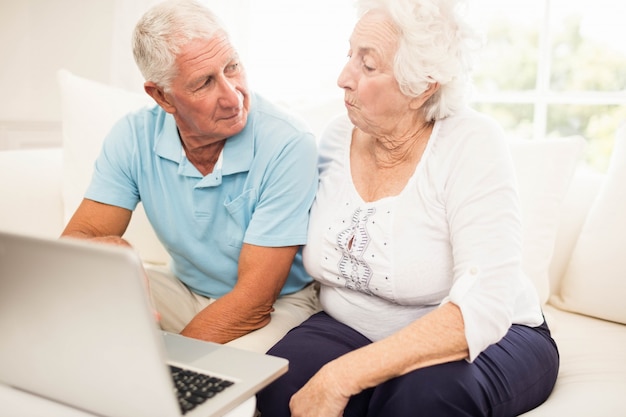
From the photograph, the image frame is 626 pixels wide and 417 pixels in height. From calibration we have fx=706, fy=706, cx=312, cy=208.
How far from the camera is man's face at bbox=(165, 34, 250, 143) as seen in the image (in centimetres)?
142

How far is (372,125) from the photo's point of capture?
53.9 inches

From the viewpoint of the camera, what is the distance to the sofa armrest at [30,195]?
202 centimetres

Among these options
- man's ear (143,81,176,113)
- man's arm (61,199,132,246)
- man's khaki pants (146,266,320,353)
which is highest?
man's ear (143,81,176,113)

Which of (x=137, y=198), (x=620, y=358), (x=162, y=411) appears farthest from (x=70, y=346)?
(x=620, y=358)

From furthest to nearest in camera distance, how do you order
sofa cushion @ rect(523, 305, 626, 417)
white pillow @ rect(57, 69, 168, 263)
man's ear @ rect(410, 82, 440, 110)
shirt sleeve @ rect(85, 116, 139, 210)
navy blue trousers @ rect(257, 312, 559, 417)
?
white pillow @ rect(57, 69, 168, 263)
shirt sleeve @ rect(85, 116, 139, 210)
man's ear @ rect(410, 82, 440, 110)
sofa cushion @ rect(523, 305, 626, 417)
navy blue trousers @ rect(257, 312, 559, 417)

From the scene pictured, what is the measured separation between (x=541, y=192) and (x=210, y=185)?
787 mm

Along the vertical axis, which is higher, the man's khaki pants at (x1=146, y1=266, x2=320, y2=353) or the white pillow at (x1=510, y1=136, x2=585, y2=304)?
the white pillow at (x1=510, y1=136, x2=585, y2=304)

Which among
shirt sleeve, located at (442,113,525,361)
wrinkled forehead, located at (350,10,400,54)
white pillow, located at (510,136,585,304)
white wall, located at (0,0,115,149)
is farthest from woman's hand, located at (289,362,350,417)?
white wall, located at (0,0,115,149)

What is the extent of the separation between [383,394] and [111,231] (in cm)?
75

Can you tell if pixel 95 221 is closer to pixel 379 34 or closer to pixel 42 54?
pixel 379 34

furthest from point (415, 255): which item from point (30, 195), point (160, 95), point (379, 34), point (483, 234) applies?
point (30, 195)

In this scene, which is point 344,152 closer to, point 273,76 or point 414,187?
point 414,187

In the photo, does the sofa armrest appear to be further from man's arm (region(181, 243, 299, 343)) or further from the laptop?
the laptop

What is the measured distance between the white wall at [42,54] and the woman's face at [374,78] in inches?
80.2
